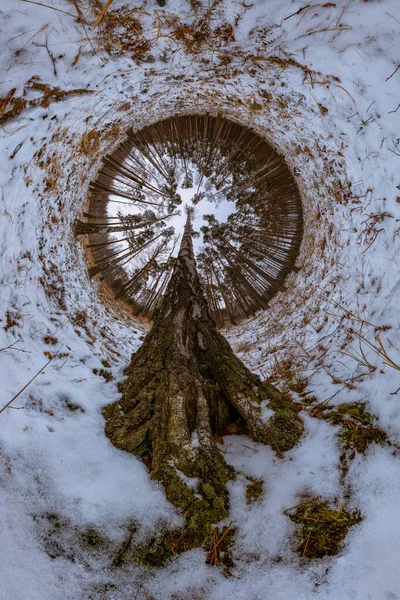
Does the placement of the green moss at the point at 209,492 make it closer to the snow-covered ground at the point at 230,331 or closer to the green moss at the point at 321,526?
the snow-covered ground at the point at 230,331

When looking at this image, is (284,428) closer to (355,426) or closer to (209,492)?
(355,426)

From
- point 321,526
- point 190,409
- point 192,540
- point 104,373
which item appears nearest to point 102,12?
point 104,373

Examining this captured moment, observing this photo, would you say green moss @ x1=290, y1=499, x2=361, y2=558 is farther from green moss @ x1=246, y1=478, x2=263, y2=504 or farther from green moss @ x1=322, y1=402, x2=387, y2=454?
green moss @ x1=322, y1=402, x2=387, y2=454

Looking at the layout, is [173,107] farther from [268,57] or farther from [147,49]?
[268,57]

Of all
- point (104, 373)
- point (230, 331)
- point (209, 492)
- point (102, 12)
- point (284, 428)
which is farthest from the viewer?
point (230, 331)

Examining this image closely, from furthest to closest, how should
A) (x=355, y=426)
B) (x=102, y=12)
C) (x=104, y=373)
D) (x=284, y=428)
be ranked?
(x=104, y=373)
(x=102, y=12)
(x=284, y=428)
(x=355, y=426)

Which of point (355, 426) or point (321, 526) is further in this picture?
point (355, 426)

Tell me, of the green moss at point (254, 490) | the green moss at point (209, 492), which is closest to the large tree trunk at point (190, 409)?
the green moss at point (209, 492)

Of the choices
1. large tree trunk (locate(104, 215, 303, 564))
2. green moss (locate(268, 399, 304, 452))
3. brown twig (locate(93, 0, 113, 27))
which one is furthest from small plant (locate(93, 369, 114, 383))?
brown twig (locate(93, 0, 113, 27))

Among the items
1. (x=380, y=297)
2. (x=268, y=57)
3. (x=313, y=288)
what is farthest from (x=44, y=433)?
(x=268, y=57)
